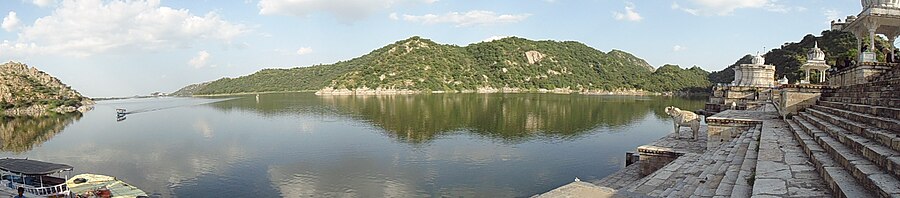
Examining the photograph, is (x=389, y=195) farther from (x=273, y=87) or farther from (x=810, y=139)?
(x=273, y=87)

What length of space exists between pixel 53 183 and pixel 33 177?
2.62 ft

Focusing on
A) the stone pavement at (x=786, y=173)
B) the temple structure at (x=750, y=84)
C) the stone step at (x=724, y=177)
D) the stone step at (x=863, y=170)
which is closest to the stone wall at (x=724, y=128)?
the stone step at (x=724, y=177)

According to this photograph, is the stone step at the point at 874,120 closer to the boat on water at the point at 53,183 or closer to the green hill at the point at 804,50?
the boat on water at the point at 53,183

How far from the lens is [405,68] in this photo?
12019 cm

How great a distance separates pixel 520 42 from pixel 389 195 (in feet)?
466

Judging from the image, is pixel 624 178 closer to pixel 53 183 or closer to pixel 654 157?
pixel 654 157

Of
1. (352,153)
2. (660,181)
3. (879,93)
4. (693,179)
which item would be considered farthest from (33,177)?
(879,93)

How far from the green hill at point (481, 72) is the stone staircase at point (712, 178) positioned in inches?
3623

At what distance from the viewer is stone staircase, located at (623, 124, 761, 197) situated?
599cm

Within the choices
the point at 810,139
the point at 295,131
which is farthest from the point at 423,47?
the point at 810,139

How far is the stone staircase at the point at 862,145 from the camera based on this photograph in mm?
4328

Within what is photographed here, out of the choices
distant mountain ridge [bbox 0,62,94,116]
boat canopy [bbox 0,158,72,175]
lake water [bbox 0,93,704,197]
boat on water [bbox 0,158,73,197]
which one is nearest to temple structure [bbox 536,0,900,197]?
lake water [bbox 0,93,704,197]

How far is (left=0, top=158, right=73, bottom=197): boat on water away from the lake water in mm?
3163

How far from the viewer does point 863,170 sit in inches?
182
